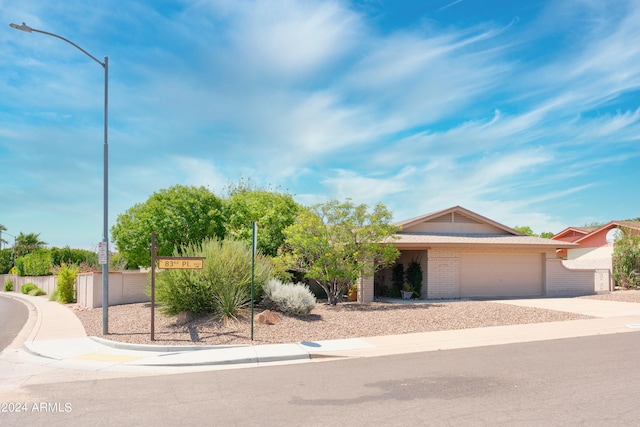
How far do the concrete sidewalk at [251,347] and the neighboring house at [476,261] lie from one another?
753cm

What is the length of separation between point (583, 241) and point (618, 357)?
37.1 meters

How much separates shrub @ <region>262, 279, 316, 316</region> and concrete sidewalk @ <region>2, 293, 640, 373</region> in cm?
276

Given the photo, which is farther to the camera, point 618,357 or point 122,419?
point 618,357

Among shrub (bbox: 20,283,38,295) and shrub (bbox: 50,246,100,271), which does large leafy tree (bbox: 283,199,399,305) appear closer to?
shrub (bbox: 20,283,38,295)

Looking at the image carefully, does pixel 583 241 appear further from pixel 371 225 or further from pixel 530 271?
pixel 371 225

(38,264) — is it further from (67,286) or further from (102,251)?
(102,251)

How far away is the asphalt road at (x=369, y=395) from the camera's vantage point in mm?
6500

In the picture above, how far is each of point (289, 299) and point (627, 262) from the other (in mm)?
24201

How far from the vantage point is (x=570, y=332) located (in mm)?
13938

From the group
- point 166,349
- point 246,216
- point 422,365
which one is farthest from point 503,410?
point 246,216

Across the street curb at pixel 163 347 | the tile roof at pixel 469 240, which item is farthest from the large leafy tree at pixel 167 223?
the street curb at pixel 163 347

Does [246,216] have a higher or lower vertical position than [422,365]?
higher

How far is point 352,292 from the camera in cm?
2208

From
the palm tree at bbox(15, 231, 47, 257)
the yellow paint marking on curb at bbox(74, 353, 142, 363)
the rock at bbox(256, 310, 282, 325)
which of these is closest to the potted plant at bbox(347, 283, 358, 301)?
the rock at bbox(256, 310, 282, 325)
